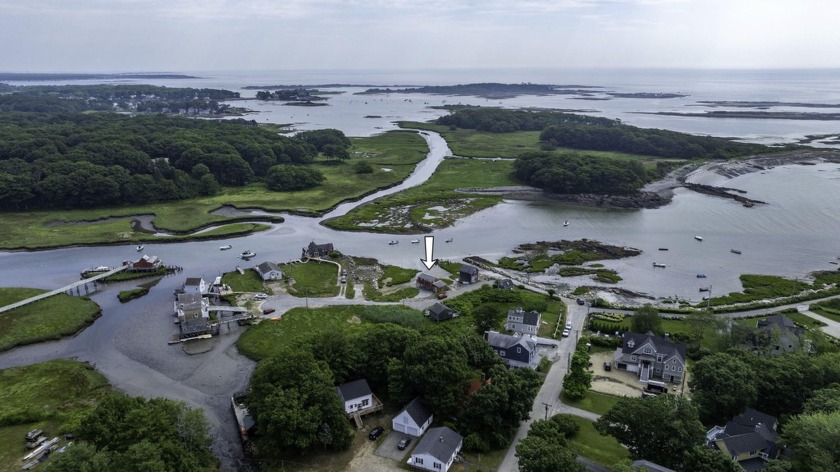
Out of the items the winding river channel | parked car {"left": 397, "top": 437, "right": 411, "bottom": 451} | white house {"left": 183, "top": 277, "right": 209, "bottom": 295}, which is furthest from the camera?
white house {"left": 183, "top": 277, "right": 209, "bottom": 295}

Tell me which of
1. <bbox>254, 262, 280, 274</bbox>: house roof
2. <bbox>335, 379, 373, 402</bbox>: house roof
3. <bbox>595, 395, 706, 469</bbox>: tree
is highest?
<bbox>595, 395, 706, 469</bbox>: tree

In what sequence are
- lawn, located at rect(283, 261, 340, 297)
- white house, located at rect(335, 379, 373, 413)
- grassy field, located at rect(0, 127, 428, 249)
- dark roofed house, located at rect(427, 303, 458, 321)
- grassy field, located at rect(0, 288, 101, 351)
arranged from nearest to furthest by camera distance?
white house, located at rect(335, 379, 373, 413) < grassy field, located at rect(0, 288, 101, 351) < dark roofed house, located at rect(427, 303, 458, 321) < lawn, located at rect(283, 261, 340, 297) < grassy field, located at rect(0, 127, 428, 249)

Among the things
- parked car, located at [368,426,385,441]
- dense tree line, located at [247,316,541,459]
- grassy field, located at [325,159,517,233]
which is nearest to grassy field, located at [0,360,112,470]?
dense tree line, located at [247,316,541,459]

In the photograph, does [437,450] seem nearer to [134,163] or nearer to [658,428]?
[658,428]

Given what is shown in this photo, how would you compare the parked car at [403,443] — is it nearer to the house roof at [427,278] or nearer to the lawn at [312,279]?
the lawn at [312,279]

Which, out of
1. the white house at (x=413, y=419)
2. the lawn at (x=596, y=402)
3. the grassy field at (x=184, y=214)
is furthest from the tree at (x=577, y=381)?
the grassy field at (x=184, y=214)

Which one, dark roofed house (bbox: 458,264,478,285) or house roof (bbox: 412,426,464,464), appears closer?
house roof (bbox: 412,426,464,464)

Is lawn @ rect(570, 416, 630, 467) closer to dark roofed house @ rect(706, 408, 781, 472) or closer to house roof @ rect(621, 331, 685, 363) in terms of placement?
dark roofed house @ rect(706, 408, 781, 472)

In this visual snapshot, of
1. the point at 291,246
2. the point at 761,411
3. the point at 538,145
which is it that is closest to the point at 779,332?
the point at 761,411
